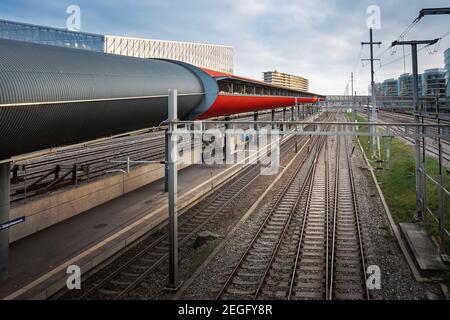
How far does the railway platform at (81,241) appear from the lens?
8.59 metres

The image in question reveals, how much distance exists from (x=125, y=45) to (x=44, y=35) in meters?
27.2

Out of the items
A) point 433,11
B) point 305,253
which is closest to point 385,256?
point 305,253

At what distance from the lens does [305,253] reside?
11016mm

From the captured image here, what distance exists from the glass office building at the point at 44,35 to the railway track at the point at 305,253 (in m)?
37.0

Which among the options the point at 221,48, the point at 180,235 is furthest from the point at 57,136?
the point at 221,48

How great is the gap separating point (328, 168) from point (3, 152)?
72.2ft

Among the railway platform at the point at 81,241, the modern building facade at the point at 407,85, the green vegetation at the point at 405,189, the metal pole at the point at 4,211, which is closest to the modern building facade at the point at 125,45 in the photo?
the railway platform at the point at 81,241

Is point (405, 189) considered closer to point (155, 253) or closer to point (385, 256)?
point (385, 256)

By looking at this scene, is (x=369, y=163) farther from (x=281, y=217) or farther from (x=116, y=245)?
(x=116, y=245)

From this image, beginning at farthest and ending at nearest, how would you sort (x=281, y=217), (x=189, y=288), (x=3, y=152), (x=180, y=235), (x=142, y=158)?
1. (x=142, y=158)
2. (x=281, y=217)
3. (x=180, y=235)
4. (x=189, y=288)
5. (x=3, y=152)

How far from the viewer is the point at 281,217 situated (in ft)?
47.6

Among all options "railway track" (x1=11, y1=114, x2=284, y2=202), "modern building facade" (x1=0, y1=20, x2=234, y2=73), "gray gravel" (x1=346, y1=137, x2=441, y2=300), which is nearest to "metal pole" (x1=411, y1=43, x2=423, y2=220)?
"gray gravel" (x1=346, y1=137, x2=441, y2=300)

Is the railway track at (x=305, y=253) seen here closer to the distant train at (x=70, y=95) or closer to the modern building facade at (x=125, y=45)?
the distant train at (x=70, y=95)

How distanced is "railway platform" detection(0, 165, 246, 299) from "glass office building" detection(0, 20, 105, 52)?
1313 inches
